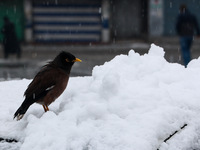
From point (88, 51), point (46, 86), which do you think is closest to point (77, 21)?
point (88, 51)

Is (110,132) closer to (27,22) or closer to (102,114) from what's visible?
(102,114)

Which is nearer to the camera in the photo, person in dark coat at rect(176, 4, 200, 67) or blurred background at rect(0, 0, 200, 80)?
person in dark coat at rect(176, 4, 200, 67)

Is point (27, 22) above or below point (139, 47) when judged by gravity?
above

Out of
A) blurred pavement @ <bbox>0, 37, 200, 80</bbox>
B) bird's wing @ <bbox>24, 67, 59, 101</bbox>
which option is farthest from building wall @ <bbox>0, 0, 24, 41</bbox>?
bird's wing @ <bbox>24, 67, 59, 101</bbox>

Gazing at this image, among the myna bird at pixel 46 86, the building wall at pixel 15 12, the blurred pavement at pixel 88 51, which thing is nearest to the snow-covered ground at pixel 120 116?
the myna bird at pixel 46 86

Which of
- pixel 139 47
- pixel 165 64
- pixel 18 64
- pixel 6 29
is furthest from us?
pixel 139 47

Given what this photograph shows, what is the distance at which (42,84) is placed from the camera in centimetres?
305

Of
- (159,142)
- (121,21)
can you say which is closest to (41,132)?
(159,142)

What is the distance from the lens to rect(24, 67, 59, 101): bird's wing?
2.98 meters

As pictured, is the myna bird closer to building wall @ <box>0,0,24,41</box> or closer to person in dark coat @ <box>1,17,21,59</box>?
person in dark coat @ <box>1,17,21,59</box>

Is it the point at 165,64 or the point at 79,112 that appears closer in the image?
the point at 79,112

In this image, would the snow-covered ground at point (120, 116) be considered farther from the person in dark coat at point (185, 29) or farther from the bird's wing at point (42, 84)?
the person in dark coat at point (185, 29)

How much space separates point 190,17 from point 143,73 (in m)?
9.37

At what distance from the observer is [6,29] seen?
52.9 ft
